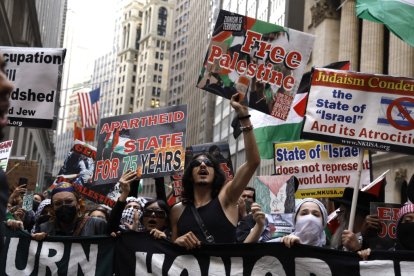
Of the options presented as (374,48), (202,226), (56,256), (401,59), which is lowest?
(56,256)

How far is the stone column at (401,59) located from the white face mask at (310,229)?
21.3 metres

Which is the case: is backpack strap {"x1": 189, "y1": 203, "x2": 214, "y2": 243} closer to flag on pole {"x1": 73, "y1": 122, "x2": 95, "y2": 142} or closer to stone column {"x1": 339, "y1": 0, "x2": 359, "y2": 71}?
stone column {"x1": 339, "y1": 0, "x2": 359, "y2": 71}

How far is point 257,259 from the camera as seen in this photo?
5406 mm

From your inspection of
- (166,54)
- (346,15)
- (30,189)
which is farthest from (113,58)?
(30,189)

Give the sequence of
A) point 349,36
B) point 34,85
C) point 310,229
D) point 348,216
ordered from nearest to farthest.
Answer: point 310,229 → point 348,216 → point 34,85 → point 349,36

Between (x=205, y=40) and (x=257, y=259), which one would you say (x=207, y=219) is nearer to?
(x=257, y=259)

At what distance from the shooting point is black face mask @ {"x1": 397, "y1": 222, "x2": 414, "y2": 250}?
17.7 feet

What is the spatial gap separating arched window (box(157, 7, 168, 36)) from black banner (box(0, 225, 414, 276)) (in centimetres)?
15009

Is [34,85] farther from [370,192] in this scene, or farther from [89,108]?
[89,108]

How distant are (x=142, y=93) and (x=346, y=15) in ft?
381

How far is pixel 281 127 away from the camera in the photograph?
11938mm

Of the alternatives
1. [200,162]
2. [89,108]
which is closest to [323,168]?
[200,162]

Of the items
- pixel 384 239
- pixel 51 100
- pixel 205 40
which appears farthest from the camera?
pixel 205 40

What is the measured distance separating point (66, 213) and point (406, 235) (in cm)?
322
